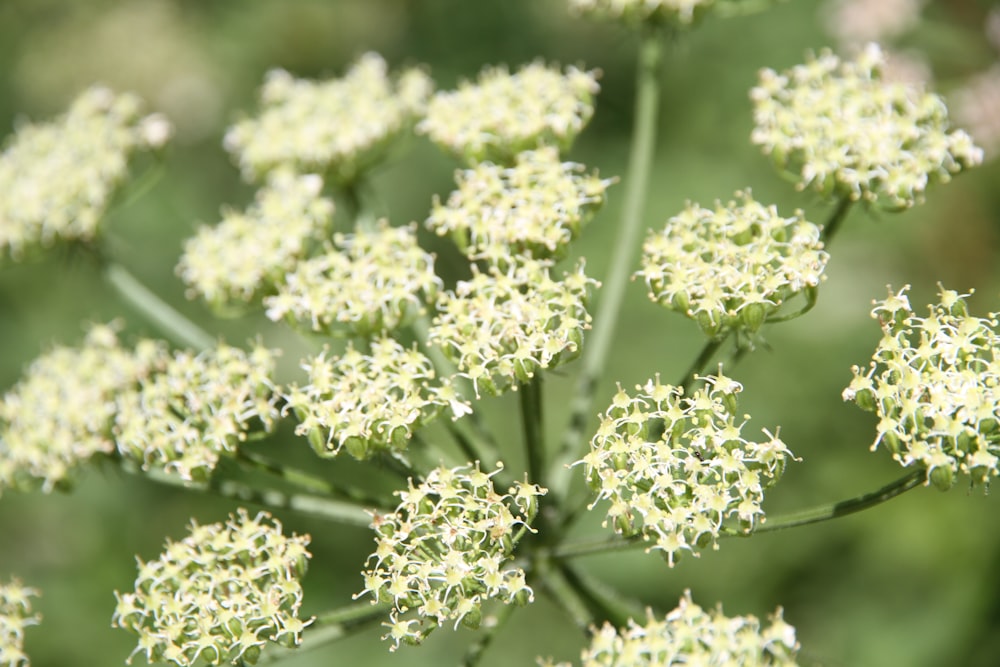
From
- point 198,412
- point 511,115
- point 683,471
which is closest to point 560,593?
point 683,471

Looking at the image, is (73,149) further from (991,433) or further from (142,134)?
(991,433)

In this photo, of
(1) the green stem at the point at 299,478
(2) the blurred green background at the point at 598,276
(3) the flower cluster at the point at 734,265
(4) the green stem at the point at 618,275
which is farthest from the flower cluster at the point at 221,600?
(2) the blurred green background at the point at 598,276

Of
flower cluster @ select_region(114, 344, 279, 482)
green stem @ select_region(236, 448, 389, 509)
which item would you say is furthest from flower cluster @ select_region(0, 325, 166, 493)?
green stem @ select_region(236, 448, 389, 509)

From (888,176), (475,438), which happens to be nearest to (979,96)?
(888,176)

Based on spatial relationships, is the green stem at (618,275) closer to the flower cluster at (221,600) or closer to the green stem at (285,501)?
the green stem at (285,501)

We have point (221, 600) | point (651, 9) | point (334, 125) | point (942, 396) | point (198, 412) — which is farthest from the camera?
point (334, 125)

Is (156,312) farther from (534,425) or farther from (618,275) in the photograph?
(618,275)
